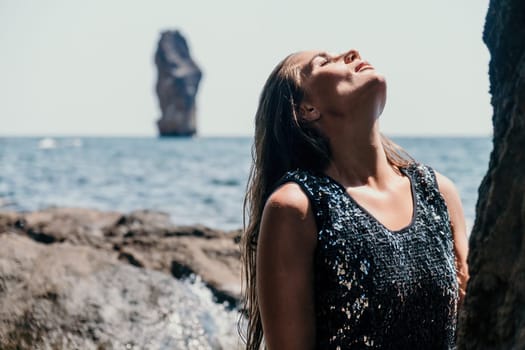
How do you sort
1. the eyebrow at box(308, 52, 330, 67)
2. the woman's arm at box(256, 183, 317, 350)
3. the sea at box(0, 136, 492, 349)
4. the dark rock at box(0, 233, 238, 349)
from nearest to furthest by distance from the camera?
the woman's arm at box(256, 183, 317, 350), the eyebrow at box(308, 52, 330, 67), the dark rock at box(0, 233, 238, 349), the sea at box(0, 136, 492, 349)

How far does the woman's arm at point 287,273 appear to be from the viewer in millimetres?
2209

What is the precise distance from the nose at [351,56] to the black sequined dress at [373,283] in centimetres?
48

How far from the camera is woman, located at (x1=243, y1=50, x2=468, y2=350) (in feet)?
7.32

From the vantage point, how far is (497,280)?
1.62 metres

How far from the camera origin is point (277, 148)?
261 cm

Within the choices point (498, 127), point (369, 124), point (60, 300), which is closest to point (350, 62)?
point (369, 124)

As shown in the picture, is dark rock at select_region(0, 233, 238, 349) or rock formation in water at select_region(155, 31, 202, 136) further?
rock formation in water at select_region(155, 31, 202, 136)

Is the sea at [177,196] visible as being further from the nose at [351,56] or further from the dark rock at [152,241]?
the nose at [351,56]

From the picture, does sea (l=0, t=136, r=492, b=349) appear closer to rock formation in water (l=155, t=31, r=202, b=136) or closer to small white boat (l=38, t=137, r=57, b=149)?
small white boat (l=38, t=137, r=57, b=149)

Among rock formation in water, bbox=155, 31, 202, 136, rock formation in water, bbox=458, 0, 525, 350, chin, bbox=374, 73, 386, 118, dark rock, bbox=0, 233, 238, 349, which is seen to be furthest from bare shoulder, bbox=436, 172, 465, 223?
rock formation in water, bbox=155, 31, 202, 136

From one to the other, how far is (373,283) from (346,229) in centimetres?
18

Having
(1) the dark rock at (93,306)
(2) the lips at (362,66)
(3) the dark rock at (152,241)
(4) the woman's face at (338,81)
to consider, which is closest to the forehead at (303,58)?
(4) the woman's face at (338,81)

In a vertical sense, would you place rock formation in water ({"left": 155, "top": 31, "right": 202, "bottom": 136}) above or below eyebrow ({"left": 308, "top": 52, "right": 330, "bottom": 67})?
below

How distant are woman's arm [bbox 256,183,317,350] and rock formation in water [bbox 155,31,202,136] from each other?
267ft
